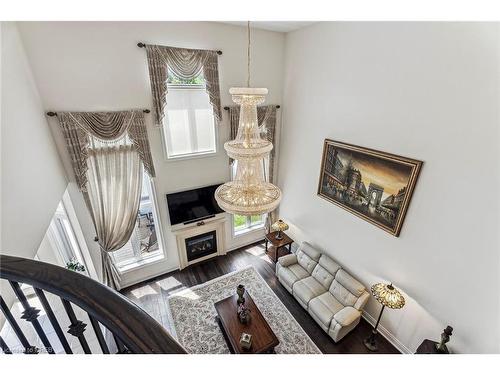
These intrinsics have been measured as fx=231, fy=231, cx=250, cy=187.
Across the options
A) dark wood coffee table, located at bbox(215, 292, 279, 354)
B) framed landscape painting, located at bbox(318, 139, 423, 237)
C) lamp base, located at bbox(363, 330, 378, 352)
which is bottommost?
lamp base, located at bbox(363, 330, 378, 352)

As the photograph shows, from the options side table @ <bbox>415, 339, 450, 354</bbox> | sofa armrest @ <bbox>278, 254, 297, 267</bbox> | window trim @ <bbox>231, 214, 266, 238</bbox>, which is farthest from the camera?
window trim @ <bbox>231, 214, 266, 238</bbox>

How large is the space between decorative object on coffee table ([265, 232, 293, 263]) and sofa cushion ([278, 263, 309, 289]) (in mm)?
635

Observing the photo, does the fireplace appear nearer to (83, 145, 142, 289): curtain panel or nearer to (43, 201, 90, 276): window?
(83, 145, 142, 289): curtain panel

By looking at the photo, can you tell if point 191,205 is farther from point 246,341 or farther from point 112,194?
point 246,341

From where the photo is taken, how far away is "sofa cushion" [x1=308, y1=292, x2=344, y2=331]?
4.30 m

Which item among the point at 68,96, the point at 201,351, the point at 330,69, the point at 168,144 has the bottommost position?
the point at 201,351

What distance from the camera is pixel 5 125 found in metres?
2.48

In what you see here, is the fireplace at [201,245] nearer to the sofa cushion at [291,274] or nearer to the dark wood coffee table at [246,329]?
the dark wood coffee table at [246,329]

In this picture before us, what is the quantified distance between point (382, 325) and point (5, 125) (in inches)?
253

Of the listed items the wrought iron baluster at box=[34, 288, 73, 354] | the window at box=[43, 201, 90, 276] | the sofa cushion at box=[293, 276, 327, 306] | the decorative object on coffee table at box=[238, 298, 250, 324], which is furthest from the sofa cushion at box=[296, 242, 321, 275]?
the wrought iron baluster at box=[34, 288, 73, 354]

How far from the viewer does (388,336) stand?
4348 mm

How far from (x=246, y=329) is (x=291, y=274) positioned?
1632 millimetres
